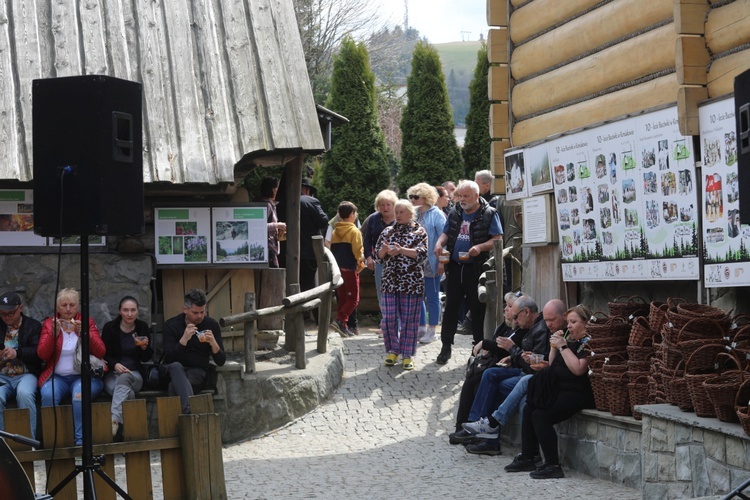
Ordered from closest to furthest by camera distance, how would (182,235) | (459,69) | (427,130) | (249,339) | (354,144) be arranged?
(249,339), (182,235), (354,144), (427,130), (459,69)

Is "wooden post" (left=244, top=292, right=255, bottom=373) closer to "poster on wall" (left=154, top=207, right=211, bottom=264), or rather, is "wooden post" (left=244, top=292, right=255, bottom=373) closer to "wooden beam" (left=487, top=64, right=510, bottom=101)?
"poster on wall" (left=154, top=207, right=211, bottom=264)

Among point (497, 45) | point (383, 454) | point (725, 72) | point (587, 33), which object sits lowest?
point (383, 454)

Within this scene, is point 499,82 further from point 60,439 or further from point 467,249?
point 60,439

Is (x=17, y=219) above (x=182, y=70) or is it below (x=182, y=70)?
below

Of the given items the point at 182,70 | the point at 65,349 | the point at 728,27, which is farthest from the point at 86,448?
the point at 182,70

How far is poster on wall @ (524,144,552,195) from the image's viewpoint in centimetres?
928

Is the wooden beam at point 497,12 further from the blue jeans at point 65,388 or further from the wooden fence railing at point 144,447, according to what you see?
the wooden fence railing at point 144,447

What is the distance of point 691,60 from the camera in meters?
7.20

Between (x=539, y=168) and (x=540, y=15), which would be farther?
(x=540, y=15)

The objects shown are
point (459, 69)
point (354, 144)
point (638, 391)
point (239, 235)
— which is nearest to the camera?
point (638, 391)

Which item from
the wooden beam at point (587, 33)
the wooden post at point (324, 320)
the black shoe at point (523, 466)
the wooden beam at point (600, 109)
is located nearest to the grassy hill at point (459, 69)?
the wooden post at point (324, 320)

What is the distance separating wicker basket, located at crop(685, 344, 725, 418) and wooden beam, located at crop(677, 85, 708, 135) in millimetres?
1472

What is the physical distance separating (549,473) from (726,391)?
75.8 inches

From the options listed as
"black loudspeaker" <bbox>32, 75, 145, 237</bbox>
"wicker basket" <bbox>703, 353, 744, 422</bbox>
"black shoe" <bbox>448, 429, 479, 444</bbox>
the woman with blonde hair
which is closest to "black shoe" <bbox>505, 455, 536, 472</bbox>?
"black shoe" <bbox>448, 429, 479, 444</bbox>
